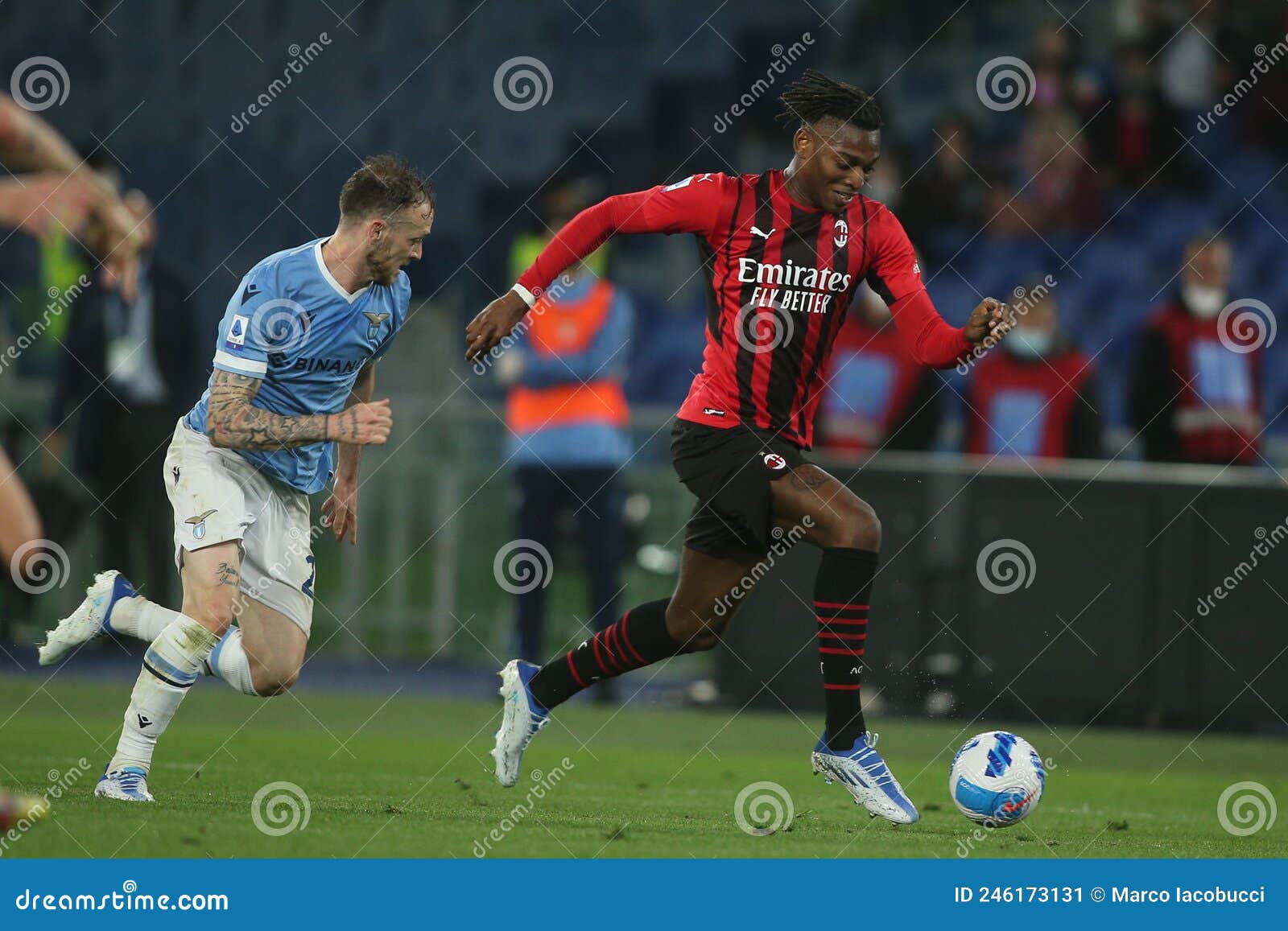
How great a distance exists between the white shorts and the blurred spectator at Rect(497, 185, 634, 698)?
390 cm

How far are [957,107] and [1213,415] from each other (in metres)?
6.68

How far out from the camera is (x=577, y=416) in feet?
34.4

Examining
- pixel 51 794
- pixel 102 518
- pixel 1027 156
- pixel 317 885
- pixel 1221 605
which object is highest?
pixel 1027 156

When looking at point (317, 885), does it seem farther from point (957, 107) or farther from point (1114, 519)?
point (957, 107)

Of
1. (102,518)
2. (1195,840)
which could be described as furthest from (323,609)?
(1195,840)

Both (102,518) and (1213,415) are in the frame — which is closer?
(1213,415)

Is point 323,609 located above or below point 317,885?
below

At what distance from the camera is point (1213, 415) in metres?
10.9
